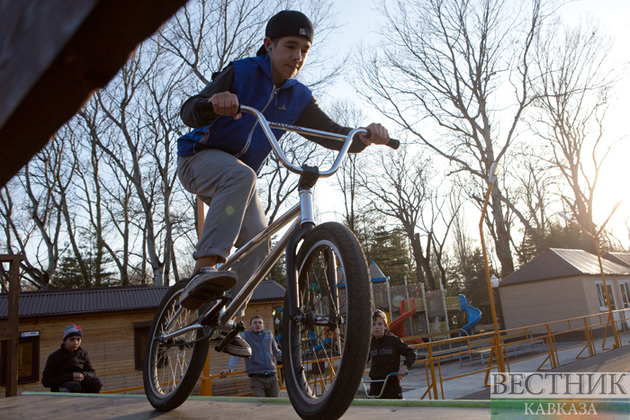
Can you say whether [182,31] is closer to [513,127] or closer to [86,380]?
[86,380]

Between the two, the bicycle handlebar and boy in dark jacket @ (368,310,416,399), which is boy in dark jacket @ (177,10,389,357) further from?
boy in dark jacket @ (368,310,416,399)

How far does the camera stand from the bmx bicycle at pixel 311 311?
5.69ft

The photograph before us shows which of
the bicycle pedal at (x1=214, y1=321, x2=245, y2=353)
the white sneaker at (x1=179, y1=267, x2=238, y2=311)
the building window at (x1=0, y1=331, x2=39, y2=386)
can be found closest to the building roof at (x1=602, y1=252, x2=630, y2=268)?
the building window at (x1=0, y1=331, x2=39, y2=386)

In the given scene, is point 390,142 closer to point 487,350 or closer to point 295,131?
point 295,131

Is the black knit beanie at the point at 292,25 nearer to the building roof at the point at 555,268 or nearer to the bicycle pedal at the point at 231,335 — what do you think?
the bicycle pedal at the point at 231,335

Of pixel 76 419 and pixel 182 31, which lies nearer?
pixel 76 419

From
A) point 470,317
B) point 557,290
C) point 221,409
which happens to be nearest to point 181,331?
point 221,409

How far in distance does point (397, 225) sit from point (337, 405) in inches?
1588

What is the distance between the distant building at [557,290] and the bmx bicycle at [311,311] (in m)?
27.0

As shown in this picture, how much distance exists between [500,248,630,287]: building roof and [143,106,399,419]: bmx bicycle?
2890cm

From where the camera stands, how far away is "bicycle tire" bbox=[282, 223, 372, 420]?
171cm

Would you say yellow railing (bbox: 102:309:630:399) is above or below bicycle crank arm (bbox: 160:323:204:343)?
below

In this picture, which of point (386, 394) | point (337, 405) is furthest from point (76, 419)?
point (386, 394)

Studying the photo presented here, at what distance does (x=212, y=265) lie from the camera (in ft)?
8.25
